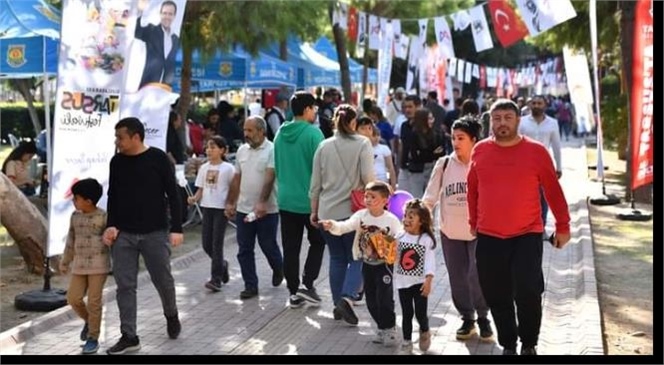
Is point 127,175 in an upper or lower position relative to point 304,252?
upper

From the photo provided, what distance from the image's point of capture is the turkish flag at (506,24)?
53.9 feet

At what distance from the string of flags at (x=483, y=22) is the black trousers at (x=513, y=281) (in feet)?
25.1

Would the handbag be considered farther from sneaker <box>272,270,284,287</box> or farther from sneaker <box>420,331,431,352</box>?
sneaker <box>272,270,284,287</box>

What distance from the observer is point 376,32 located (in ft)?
73.2

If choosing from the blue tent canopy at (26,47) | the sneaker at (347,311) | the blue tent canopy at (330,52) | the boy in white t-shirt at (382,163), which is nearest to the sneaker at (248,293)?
the sneaker at (347,311)

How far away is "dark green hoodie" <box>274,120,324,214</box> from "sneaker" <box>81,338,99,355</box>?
2091 millimetres

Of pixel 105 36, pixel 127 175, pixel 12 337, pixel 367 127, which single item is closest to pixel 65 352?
pixel 12 337

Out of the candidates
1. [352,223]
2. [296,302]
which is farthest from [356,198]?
[296,302]

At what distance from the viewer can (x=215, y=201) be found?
8.84 metres

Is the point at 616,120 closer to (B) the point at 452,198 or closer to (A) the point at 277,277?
(A) the point at 277,277

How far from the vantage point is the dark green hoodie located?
8016 millimetres

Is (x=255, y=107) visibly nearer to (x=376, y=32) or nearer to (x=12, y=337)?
(x=376, y=32)

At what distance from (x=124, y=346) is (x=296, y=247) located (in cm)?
200

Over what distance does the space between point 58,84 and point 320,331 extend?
2.90 m
